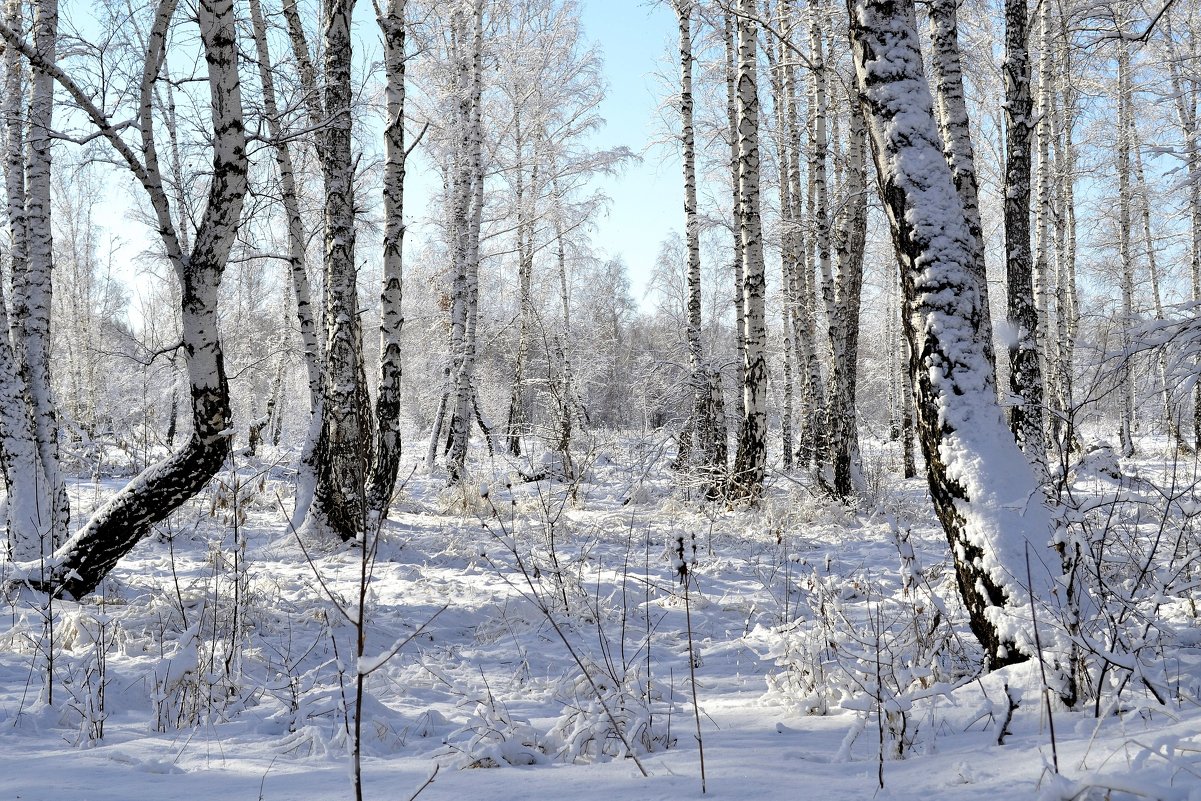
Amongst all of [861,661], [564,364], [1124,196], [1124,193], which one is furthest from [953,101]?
[1124,193]

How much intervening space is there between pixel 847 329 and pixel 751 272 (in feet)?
5.81

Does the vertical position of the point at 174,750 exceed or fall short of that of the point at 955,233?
it falls short

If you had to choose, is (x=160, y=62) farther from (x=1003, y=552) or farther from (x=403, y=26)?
(x=1003, y=552)

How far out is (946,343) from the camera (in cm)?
292

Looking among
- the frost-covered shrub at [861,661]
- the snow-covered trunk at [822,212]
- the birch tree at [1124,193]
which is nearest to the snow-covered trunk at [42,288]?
the frost-covered shrub at [861,661]

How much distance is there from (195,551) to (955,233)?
634 centimetres

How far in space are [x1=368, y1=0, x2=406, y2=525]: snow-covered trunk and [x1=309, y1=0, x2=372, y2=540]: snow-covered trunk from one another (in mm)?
698

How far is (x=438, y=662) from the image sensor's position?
364cm

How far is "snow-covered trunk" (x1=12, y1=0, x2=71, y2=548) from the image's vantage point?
4.95 m

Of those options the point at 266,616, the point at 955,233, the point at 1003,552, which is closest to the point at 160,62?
the point at 266,616

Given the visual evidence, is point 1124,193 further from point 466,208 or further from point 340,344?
point 340,344

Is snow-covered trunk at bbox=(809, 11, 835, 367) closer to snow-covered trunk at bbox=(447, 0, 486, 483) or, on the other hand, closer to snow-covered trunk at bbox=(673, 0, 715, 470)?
snow-covered trunk at bbox=(673, 0, 715, 470)

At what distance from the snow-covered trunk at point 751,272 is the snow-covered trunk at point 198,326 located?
5.56 m

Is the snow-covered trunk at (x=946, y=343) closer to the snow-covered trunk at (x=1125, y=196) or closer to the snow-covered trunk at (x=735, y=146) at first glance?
the snow-covered trunk at (x=735, y=146)
